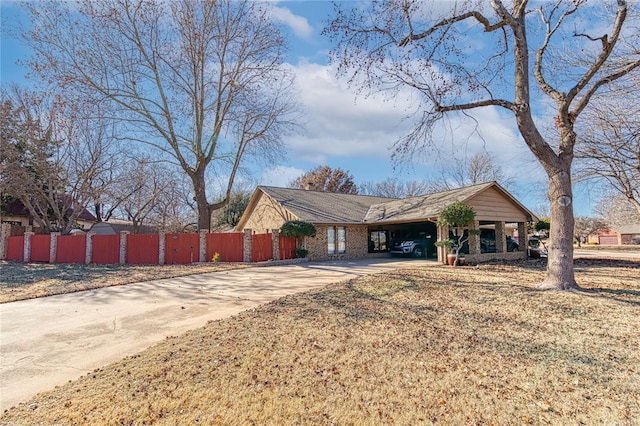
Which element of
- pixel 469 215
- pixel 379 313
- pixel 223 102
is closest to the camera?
pixel 379 313

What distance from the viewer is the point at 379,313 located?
634 cm

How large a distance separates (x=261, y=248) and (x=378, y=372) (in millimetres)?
14510

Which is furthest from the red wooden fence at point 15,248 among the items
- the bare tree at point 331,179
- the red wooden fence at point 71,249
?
the bare tree at point 331,179

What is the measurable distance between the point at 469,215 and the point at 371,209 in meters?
9.10

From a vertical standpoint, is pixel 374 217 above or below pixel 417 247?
above

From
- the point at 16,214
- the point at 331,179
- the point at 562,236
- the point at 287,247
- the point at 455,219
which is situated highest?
the point at 331,179

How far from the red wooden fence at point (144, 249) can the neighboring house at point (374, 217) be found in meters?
6.77

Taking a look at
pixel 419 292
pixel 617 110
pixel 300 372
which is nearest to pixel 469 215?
pixel 617 110

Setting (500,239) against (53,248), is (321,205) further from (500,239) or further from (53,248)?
(53,248)

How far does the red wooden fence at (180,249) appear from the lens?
680 inches

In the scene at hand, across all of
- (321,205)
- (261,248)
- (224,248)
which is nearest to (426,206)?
(321,205)

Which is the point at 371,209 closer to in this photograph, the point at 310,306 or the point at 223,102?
the point at 223,102

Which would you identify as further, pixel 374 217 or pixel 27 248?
pixel 374 217

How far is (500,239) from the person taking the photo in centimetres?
1803
